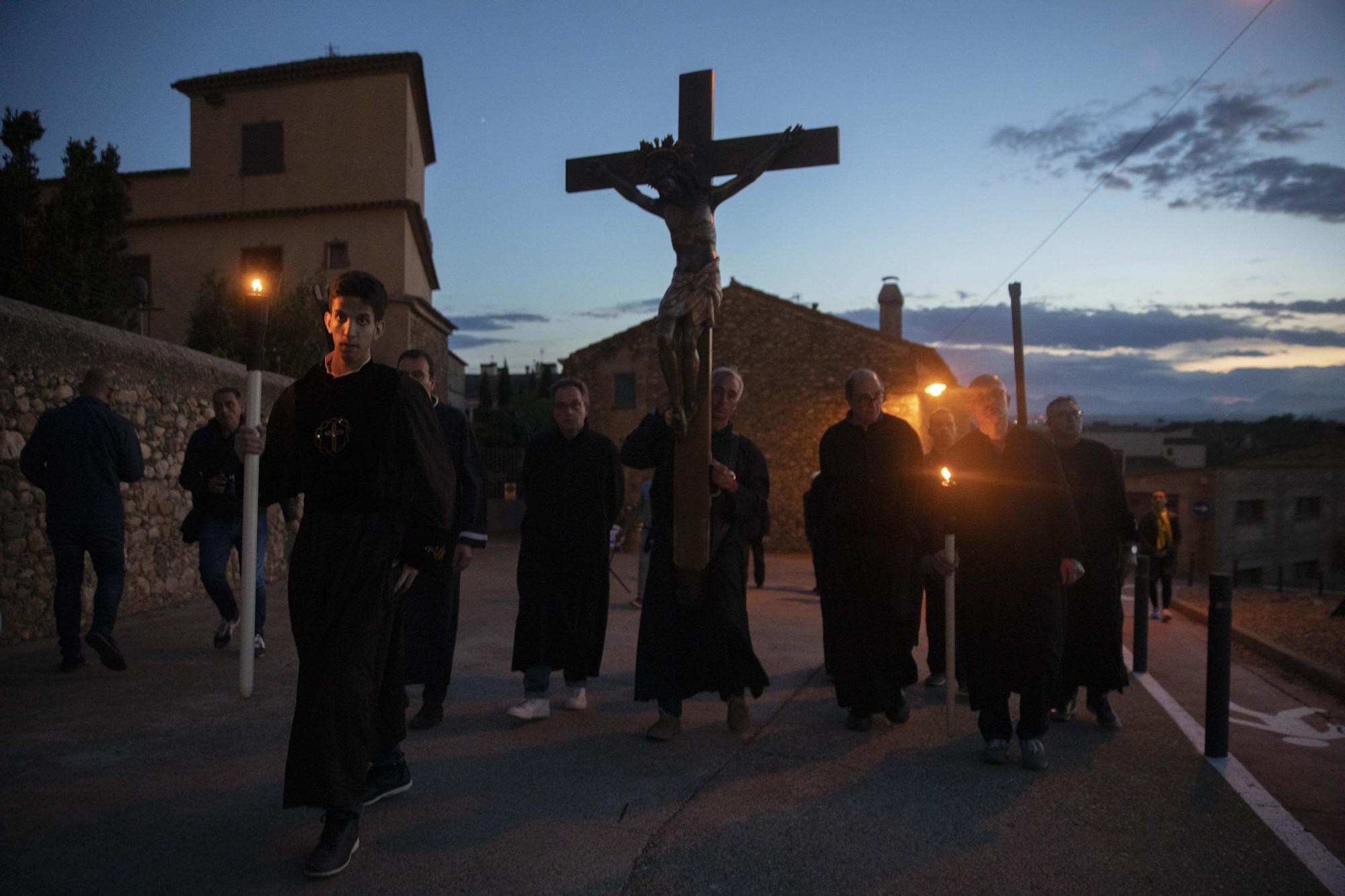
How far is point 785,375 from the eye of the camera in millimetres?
24531

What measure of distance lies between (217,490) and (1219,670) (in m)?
6.39

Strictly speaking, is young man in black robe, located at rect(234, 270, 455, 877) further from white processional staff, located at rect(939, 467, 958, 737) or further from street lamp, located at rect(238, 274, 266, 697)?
white processional staff, located at rect(939, 467, 958, 737)

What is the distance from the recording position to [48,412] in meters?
5.78

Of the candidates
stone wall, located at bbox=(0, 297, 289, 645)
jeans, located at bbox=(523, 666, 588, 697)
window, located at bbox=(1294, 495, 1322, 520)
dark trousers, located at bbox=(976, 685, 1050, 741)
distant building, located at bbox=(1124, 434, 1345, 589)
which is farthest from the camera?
window, located at bbox=(1294, 495, 1322, 520)

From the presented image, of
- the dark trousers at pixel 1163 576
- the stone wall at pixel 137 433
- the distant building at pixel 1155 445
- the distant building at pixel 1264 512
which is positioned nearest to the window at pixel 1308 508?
the distant building at pixel 1264 512

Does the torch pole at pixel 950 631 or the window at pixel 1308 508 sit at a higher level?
the torch pole at pixel 950 631

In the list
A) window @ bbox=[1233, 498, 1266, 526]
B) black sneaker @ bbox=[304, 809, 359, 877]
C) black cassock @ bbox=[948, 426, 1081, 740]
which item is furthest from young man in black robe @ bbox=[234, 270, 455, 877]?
window @ bbox=[1233, 498, 1266, 526]

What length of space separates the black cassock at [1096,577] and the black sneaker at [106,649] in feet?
19.1

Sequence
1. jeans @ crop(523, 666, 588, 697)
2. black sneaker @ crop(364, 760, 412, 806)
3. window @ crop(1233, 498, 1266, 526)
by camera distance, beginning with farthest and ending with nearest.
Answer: window @ crop(1233, 498, 1266, 526), jeans @ crop(523, 666, 588, 697), black sneaker @ crop(364, 760, 412, 806)

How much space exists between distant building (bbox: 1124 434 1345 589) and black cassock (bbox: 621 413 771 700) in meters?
30.8

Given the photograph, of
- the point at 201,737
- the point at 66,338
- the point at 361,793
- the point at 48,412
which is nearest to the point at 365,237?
the point at 66,338

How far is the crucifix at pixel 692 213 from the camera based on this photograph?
465 cm

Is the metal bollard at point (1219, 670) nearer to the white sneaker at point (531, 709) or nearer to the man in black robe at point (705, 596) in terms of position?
the man in black robe at point (705, 596)

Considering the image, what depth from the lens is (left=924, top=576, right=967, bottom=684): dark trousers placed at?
6309 millimetres
